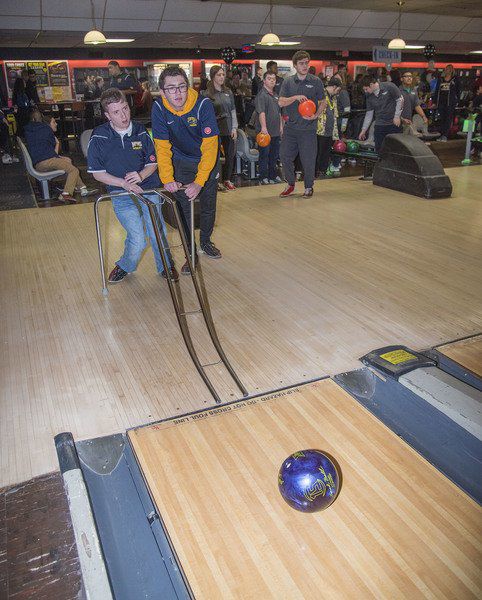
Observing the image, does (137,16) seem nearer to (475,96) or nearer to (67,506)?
(475,96)

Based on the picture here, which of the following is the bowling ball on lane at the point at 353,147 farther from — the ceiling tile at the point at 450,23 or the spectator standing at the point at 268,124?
the ceiling tile at the point at 450,23

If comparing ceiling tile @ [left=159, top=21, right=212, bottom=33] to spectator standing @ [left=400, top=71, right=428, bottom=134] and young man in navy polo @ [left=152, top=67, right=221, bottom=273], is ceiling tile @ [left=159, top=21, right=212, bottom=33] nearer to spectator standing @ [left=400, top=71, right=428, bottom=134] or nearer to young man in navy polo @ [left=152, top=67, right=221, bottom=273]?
spectator standing @ [left=400, top=71, right=428, bottom=134]

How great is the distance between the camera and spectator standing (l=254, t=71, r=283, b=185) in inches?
233

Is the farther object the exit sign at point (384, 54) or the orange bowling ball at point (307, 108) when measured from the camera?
the exit sign at point (384, 54)

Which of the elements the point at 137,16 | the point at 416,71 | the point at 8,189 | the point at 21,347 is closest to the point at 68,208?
the point at 8,189

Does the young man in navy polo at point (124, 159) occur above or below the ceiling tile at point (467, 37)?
below

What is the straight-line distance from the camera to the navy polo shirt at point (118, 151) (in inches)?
117

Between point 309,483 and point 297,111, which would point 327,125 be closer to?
point 297,111

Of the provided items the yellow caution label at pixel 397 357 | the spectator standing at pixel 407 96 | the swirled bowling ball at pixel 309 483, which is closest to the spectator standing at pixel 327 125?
the spectator standing at pixel 407 96

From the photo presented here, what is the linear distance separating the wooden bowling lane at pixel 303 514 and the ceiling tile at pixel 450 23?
1402 cm

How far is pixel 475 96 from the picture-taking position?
34.5 ft

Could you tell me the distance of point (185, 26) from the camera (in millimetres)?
10844

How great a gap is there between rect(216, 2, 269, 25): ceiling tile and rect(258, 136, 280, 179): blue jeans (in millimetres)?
5683

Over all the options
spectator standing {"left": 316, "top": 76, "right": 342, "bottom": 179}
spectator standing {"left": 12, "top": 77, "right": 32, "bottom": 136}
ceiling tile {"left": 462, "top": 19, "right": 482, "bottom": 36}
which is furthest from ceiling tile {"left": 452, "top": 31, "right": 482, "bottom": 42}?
spectator standing {"left": 12, "top": 77, "right": 32, "bottom": 136}
